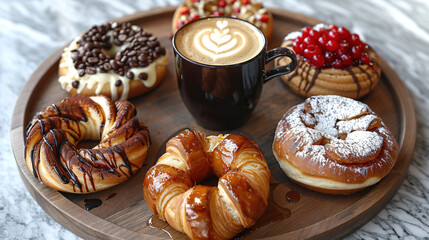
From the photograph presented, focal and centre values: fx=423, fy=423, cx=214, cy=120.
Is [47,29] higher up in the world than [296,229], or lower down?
lower down

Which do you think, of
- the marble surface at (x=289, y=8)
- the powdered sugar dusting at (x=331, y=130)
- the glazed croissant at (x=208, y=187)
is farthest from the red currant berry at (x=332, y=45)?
the glazed croissant at (x=208, y=187)

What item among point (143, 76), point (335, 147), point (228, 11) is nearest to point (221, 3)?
point (228, 11)

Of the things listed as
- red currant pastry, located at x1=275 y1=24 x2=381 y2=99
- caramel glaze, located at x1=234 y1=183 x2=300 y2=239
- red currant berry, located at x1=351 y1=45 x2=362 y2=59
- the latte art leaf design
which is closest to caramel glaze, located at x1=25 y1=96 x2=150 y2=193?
the latte art leaf design

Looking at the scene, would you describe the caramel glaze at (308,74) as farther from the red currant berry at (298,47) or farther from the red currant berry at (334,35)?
the red currant berry at (334,35)

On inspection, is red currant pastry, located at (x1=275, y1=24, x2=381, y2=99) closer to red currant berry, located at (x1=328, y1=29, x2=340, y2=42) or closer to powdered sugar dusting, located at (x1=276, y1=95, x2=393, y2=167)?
red currant berry, located at (x1=328, y1=29, x2=340, y2=42)

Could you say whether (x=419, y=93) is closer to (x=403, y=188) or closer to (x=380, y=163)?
(x=403, y=188)

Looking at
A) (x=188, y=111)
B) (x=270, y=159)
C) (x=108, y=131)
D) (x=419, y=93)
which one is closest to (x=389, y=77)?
(x=419, y=93)

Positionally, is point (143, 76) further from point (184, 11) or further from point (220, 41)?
point (184, 11)
